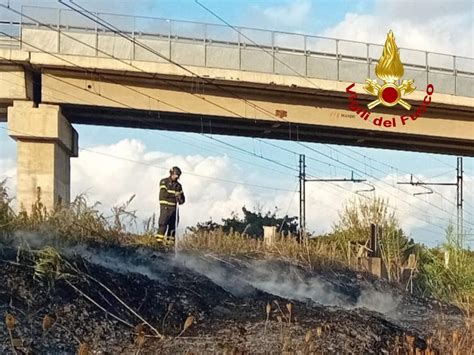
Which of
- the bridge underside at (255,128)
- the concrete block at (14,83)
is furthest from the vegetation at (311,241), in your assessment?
the concrete block at (14,83)

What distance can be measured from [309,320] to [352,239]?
15.3m

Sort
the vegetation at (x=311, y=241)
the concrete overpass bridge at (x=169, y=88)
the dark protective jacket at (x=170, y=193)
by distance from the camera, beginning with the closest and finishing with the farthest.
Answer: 1. the vegetation at (x=311, y=241)
2. the dark protective jacket at (x=170, y=193)
3. the concrete overpass bridge at (x=169, y=88)

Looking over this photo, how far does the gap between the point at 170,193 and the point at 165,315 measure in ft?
24.0

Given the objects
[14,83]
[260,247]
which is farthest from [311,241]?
[14,83]

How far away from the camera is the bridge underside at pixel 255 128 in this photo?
32.7m

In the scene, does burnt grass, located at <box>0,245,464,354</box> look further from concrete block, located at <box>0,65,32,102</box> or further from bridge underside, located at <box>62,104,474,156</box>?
bridge underside, located at <box>62,104,474,156</box>

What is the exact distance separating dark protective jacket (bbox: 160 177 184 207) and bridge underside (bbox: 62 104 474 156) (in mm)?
15152

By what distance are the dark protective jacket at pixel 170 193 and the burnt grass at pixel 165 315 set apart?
296cm

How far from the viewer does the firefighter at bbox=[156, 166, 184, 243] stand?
1560 cm

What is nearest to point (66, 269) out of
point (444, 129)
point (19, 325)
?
point (19, 325)

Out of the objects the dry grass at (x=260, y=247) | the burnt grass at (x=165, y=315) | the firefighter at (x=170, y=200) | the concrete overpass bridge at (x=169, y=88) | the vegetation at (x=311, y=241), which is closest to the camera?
the burnt grass at (x=165, y=315)

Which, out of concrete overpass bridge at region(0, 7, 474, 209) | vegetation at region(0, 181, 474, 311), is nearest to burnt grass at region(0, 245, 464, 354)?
A: vegetation at region(0, 181, 474, 311)

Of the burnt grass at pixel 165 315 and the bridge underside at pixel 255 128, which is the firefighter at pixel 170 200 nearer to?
the burnt grass at pixel 165 315

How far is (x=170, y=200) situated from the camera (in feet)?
52.5
